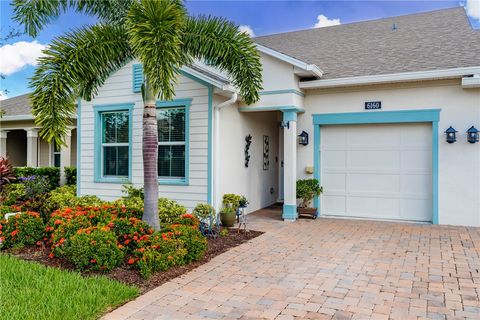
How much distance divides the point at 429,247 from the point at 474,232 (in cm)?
188

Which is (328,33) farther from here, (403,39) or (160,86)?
(160,86)

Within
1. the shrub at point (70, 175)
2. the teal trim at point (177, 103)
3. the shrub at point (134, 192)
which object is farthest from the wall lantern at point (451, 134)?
the shrub at point (70, 175)

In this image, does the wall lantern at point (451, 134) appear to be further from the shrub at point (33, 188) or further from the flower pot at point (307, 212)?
the shrub at point (33, 188)

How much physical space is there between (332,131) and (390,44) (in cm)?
323

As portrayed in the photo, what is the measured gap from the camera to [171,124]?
28.9ft

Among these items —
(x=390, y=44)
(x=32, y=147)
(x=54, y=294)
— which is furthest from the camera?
(x=32, y=147)

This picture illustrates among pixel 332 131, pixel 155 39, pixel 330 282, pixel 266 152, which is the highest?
pixel 155 39

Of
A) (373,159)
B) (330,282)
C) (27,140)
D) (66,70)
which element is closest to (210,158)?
(66,70)

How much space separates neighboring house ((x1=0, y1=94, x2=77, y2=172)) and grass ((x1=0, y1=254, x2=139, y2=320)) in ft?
33.5

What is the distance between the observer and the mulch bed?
4.66m

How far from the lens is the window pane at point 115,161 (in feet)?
30.7

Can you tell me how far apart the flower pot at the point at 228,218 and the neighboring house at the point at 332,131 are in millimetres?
399

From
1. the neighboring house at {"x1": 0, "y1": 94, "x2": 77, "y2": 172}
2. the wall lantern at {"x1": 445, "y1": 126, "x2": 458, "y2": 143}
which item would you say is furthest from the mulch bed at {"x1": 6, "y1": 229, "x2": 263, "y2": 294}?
the neighboring house at {"x1": 0, "y1": 94, "x2": 77, "y2": 172}

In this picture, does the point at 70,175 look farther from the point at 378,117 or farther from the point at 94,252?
the point at 378,117
